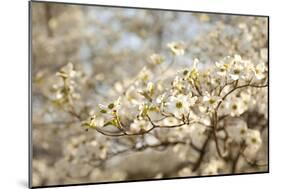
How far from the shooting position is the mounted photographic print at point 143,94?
6.93 ft

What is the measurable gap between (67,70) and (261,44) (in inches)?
42.0

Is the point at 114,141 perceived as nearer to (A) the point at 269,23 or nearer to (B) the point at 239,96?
(B) the point at 239,96

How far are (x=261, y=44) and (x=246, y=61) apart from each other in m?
0.14

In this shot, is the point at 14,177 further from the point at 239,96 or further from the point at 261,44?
the point at 261,44

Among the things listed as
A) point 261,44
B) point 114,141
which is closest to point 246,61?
point 261,44

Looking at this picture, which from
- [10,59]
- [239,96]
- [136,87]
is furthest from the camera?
[239,96]

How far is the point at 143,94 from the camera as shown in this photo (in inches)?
88.4

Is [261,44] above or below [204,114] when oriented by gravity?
above

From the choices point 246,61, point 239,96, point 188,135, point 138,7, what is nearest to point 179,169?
point 188,135

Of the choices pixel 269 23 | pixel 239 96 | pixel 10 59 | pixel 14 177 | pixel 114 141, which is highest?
pixel 269 23

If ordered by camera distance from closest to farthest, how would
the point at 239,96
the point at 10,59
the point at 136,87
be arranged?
the point at 10,59 → the point at 136,87 → the point at 239,96

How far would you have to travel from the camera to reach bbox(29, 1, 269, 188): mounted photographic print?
2.11 meters

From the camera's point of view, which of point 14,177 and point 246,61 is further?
point 246,61

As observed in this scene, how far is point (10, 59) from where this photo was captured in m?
2.09
